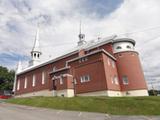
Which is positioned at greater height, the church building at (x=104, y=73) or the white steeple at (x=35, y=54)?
the white steeple at (x=35, y=54)

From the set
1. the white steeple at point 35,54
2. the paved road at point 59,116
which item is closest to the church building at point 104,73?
the paved road at point 59,116

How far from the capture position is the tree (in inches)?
2844

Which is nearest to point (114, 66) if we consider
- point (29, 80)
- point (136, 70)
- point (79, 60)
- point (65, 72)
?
point (136, 70)

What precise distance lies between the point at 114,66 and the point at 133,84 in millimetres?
5293

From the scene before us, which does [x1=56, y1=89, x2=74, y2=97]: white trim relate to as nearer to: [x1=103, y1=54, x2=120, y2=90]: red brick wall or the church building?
the church building

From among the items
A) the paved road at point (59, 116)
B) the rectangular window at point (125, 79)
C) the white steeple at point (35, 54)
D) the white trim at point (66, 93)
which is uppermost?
the white steeple at point (35, 54)

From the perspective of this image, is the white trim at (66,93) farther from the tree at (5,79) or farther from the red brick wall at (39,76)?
the tree at (5,79)

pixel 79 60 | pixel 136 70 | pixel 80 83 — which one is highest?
pixel 79 60

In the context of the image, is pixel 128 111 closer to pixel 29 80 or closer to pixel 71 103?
pixel 71 103

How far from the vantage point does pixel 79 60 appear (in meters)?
34.3

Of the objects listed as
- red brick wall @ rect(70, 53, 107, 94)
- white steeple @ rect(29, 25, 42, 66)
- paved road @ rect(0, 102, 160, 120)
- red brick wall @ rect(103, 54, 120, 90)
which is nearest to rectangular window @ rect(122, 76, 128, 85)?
red brick wall @ rect(103, 54, 120, 90)

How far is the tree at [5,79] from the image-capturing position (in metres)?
72.2

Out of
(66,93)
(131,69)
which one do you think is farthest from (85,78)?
(131,69)

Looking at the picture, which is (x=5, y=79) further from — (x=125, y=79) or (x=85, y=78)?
(x=125, y=79)
